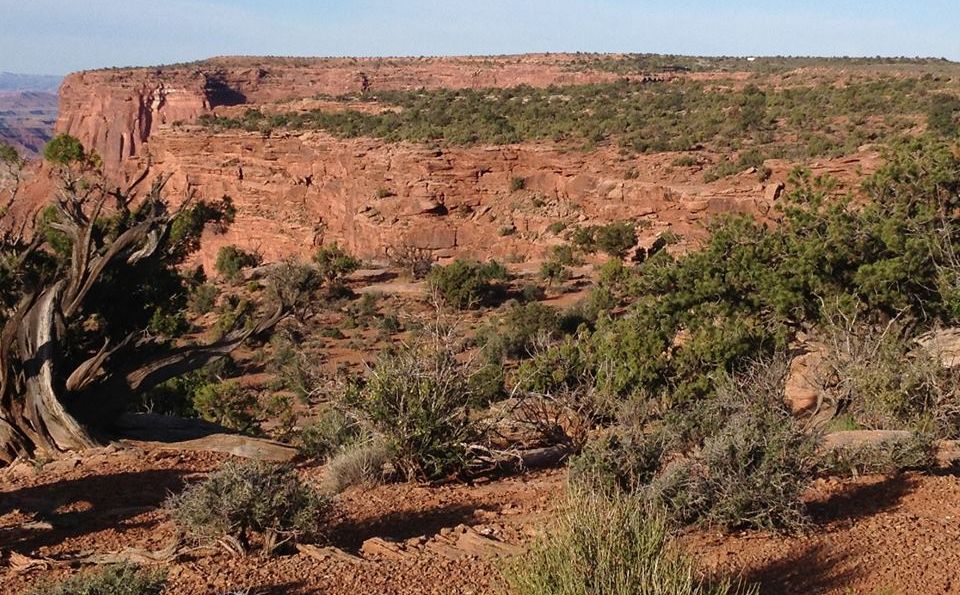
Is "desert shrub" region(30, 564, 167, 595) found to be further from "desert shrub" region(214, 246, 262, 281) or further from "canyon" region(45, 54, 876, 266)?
"desert shrub" region(214, 246, 262, 281)

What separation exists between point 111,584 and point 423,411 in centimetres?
299

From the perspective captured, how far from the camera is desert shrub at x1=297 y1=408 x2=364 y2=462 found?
24.8ft

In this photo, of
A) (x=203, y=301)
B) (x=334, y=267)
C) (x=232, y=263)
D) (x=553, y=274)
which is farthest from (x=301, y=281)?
(x=232, y=263)

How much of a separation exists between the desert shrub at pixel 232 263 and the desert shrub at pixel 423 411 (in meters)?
25.2

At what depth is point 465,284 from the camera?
2436 centimetres

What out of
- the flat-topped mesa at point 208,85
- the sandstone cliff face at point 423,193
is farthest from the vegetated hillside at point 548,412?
the flat-topped mesa at point 208,85

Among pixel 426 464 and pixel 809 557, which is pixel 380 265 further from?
pixel 809 557

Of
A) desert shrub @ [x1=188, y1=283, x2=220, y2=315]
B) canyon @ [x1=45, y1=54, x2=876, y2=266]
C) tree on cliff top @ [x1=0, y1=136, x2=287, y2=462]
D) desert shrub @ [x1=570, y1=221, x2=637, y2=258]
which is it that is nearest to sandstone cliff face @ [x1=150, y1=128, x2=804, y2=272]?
canyon @ [x1=45, y1=54, x2=876, y2=266]

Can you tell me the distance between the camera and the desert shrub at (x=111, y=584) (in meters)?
4.01

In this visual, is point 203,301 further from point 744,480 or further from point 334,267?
point 744,480

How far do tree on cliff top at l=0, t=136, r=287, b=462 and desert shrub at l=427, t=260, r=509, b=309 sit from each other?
13.9 meters

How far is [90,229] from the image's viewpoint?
792 cm

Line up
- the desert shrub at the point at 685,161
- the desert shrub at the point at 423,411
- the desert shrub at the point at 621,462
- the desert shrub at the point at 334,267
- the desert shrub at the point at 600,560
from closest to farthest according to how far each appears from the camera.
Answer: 1. the desert shrub at the point at 600,560
2. the desert shrub at the point at 621,462
3. the desert shrub at the point at 423,411
4. the desert shrub at the point at 334,267
5. the desert shrub at the point at 685,161

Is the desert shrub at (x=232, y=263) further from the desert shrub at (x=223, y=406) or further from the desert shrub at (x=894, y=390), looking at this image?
the desert shrub at (x=894, y=390)
